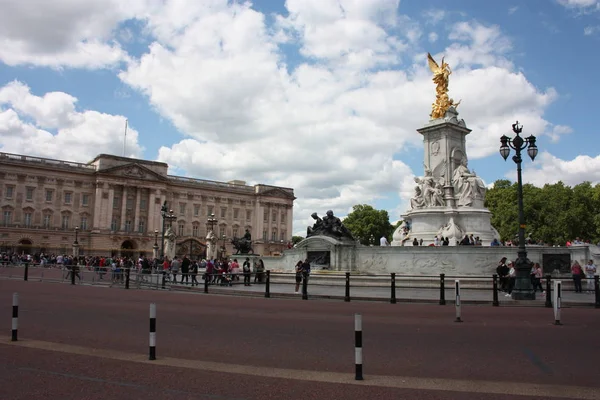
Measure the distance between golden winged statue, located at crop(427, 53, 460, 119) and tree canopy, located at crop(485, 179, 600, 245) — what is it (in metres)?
37.4

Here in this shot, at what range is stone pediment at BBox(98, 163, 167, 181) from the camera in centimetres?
10081

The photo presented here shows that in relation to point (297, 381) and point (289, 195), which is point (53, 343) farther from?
point (289, 195)

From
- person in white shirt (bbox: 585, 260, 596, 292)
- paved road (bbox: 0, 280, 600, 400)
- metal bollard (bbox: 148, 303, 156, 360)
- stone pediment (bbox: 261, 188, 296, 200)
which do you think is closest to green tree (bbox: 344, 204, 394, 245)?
stone pediment (bbox: 261, 188, 296, 200)

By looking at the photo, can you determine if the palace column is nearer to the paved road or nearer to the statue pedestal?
the statue pedestal

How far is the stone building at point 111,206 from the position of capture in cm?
9138

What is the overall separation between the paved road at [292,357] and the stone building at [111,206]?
87458 millimetres

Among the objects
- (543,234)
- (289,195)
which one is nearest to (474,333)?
(543,234)

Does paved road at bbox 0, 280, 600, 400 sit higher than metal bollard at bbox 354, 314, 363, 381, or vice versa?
metal bollard at bbox 354, 314, 363, 381

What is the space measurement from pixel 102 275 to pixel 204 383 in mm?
25108

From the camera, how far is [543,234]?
70.2 meters

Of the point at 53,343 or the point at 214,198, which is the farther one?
the point at 214,198

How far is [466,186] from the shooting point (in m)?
32.4

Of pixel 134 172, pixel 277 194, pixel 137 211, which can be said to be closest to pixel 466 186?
pixel 137 211

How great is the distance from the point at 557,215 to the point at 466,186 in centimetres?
4473
